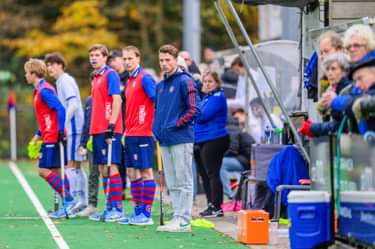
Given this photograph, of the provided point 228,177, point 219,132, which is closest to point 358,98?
point 219,132

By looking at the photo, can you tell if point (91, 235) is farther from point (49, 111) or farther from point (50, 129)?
point (49, 111)

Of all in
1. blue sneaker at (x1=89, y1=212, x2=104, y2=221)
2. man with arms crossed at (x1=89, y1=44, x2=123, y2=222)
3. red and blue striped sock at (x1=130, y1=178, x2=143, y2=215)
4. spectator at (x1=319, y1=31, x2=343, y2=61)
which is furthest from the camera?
blue sneaker at (x1=89, y1=212, x2=104, y2=221)

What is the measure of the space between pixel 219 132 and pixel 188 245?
373 centimetres

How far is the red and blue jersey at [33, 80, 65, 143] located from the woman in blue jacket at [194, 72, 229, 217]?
185 cm

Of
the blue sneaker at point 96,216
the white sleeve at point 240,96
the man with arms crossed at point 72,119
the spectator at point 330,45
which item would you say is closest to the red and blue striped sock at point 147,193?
the blue sneaker at point 96,216


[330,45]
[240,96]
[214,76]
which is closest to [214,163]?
[214,76]

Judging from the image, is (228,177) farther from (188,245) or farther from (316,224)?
(316,224)

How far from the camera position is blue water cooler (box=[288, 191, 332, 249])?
32.8ft

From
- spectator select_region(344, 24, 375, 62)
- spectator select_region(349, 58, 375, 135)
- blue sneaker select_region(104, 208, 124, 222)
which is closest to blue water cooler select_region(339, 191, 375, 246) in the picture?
spectator select_region(349, 58, 375, 135)

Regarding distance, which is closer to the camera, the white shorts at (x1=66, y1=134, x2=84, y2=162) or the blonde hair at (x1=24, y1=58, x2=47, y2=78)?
the blonde hair at (x1=24, y1=58, x2=47, y2=78)

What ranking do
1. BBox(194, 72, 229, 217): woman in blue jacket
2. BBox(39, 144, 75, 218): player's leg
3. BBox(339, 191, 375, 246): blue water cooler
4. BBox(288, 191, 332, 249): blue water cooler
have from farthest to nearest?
BBox(194, 72, 229, 217): woman in blue jacket → BBox(39, 144, 75, 218): player's leg → BBox(288, 191, 332, 249): blue water cooler → BBox(339, 191, 375, 246): blue water cooler

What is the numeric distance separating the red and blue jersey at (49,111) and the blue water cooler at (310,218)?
5848 mm

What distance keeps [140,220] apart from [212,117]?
206cm

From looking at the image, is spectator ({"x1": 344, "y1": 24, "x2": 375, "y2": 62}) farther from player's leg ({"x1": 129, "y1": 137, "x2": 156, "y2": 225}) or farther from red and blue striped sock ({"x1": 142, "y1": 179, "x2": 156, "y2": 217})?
red and blue striped sock ({"x1": 142, "y1": 179, "x2": 156, "y2": 217})
